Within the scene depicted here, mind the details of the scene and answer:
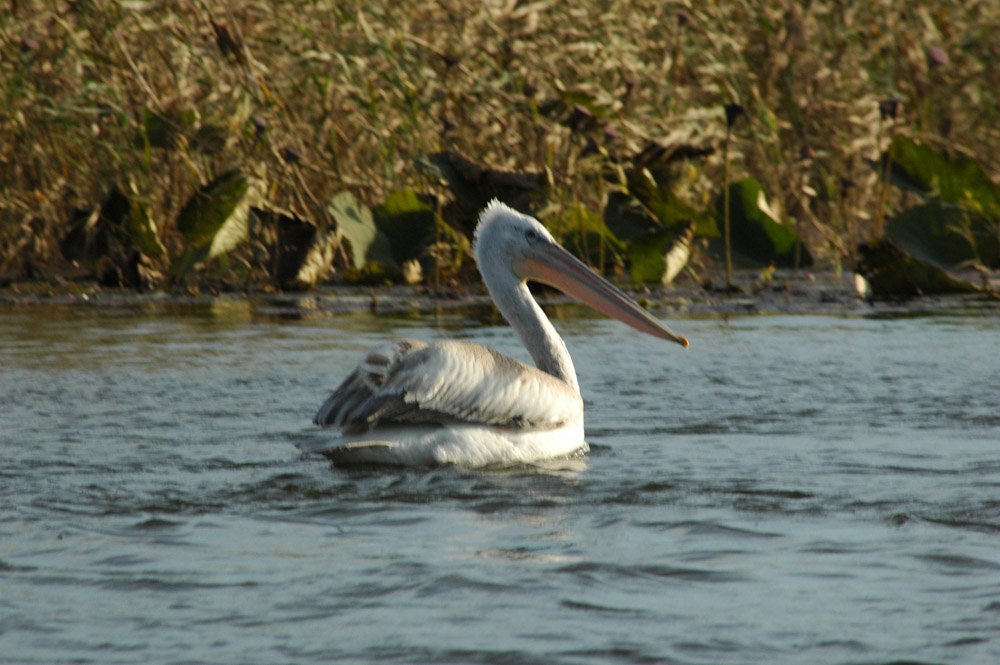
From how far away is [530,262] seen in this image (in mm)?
5562

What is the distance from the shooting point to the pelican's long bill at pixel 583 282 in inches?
218

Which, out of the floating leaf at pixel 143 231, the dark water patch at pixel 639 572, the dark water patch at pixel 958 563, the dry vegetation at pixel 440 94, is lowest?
the dark water patch at pixel 958 563

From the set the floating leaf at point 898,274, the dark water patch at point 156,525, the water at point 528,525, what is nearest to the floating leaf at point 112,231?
the water at point 528,525

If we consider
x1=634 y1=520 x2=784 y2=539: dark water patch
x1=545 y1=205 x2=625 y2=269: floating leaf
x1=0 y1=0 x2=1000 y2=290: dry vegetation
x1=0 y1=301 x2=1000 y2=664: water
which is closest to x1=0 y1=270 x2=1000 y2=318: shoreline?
x1=545 y1=205 x2=625 y2=269: floating leaf

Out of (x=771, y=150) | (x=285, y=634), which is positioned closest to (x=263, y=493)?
(x=285, y=634)

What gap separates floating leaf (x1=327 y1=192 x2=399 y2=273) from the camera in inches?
361

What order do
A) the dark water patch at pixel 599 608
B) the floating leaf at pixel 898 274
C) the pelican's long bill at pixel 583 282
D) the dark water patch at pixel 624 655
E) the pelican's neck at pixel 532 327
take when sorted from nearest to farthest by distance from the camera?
the dark water patch at pixel 624 655 → the dark water patch at pixel 599 608 → the pelican's neck at pixel 532 327 → the pelican's long bill at pixel 583 282 → the floating leaf at pixel 898 274

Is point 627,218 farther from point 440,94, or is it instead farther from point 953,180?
point 953,180

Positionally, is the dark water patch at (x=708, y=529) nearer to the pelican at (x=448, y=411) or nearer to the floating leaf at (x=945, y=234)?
the pelican at (x=448, y=411)

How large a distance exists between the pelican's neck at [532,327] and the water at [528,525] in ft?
0.87

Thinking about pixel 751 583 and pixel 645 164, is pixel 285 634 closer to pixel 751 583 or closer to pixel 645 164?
pixel 751 583

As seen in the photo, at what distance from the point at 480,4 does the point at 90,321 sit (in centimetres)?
311

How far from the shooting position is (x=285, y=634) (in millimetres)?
3104

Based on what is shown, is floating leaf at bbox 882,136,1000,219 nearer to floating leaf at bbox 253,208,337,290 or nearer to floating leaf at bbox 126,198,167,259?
floating leaf at bbox 253,208,337,290
